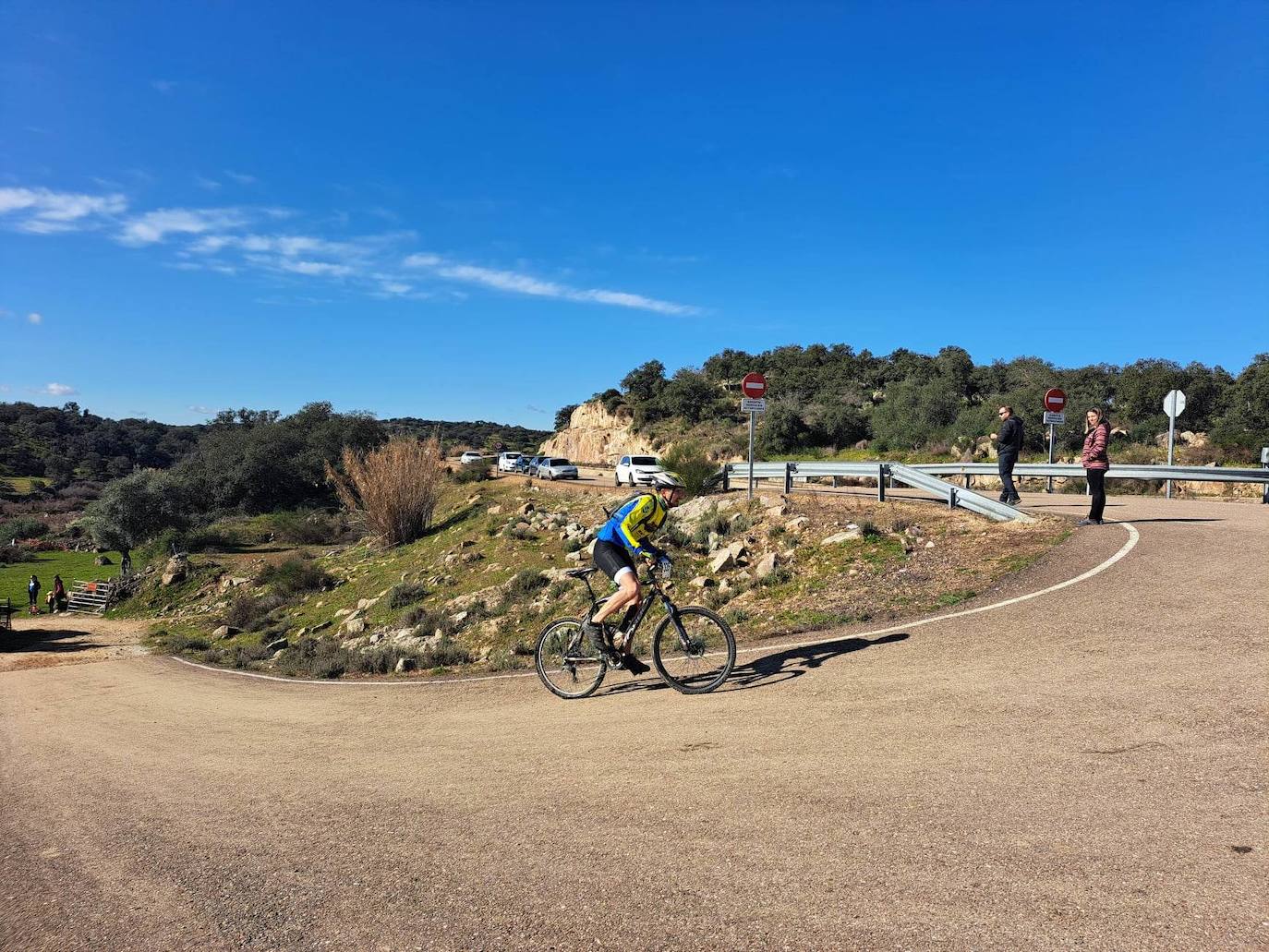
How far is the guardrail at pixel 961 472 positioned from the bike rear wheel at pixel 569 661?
30.2 ft

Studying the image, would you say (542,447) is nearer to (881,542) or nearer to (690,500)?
(690,500)

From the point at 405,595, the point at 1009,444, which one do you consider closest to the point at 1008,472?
the point at 1009,444

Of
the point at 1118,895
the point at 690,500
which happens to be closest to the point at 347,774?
the point at 1118,895

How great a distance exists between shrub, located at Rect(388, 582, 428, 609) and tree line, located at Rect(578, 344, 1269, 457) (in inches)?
974

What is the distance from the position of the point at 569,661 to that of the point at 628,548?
4.78ft

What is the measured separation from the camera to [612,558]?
703 cm

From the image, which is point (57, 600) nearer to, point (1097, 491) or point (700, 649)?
point (700, 649)

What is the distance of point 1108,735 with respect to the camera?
193 inches

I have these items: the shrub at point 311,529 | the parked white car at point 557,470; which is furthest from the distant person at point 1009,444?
the shrub at point 311,529

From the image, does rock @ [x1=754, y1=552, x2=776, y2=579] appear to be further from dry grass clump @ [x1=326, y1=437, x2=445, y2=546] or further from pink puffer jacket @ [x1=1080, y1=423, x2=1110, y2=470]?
dry grass clump @ [x1=326, y1=437, x2=445, y2=546]

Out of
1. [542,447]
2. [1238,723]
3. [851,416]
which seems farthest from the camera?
[542,447]

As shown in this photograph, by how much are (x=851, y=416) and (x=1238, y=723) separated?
39627 mm

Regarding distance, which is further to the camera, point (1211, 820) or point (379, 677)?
point (379, 677)

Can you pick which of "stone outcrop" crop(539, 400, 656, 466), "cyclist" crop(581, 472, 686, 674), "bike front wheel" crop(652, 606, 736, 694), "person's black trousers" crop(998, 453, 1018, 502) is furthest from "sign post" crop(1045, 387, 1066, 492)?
"stone outcrop" crop(539, 400, 656, 466)
